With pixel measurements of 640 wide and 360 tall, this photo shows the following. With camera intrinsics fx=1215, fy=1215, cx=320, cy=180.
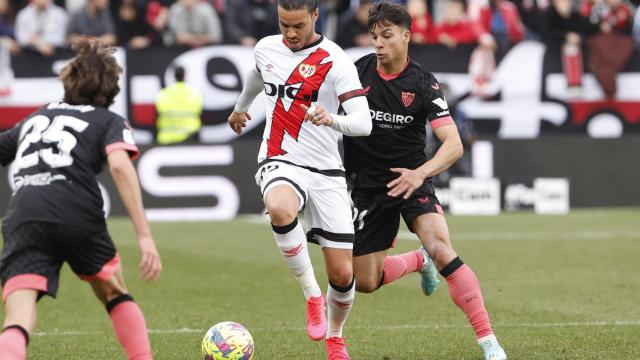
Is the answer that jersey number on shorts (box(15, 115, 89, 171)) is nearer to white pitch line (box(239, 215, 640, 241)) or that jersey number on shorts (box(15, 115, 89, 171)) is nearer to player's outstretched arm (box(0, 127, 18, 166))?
player's outstretched arm (box(0, 127, 18, 166))

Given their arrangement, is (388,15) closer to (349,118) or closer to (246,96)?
(349,118)

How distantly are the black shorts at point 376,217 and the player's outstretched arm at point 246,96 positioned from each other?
0.92m

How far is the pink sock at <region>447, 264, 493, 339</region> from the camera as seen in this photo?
24.5ft

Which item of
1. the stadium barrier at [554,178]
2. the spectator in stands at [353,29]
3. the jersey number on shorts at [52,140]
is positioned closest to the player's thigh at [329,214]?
the jersey number on shorts at [52,140]

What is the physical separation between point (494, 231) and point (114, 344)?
881 cm

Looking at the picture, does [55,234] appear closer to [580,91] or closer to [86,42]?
[86,42]

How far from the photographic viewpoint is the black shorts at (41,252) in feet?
19.2

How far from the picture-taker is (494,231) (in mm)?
16297

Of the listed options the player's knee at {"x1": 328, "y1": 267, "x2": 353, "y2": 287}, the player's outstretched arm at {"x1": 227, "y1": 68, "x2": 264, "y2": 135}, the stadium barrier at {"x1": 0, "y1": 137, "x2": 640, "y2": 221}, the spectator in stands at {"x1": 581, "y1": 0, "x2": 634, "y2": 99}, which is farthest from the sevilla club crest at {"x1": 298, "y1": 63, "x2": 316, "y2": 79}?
the spectator in stands at {"x1": 581, "y1": 0, "x2": 634, "y2": 99}

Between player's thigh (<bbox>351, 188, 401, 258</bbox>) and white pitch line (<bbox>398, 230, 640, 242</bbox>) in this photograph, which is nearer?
player's thigh (<bbox>351, 188, 401, 258</bbox>)

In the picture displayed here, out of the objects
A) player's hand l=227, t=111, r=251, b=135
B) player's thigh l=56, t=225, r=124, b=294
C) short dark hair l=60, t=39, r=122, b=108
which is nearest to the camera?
player's thigh l=56, t=225, r=124, b=294

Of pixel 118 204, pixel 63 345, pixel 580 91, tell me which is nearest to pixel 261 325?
pixel 63 345

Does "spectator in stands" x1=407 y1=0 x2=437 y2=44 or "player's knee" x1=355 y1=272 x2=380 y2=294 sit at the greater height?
"player's knee" x1=355 y1=272 x2=380 y2=294

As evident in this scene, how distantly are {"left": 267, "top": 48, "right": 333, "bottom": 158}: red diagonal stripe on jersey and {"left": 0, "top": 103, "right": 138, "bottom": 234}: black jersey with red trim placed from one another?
1.87 metres
